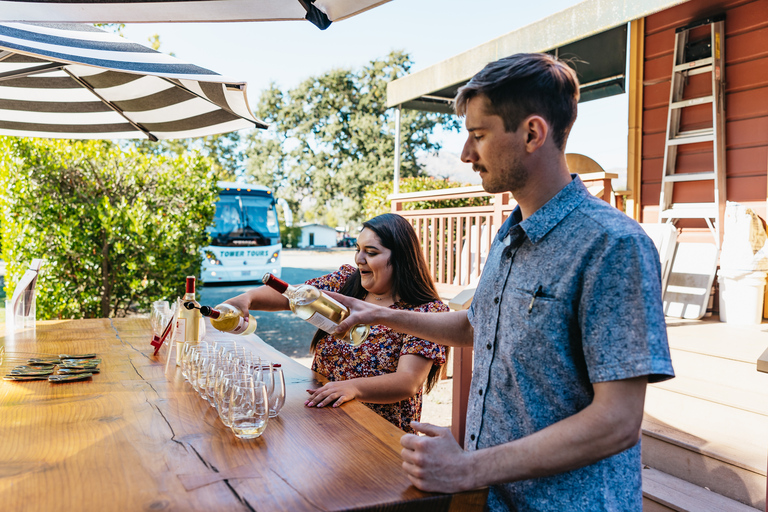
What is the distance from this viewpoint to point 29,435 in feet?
4.83

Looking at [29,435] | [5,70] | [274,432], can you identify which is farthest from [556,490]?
[5,70]

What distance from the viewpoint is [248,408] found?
57.3 inches

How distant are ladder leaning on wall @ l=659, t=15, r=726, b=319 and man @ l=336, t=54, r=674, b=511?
4094 mm

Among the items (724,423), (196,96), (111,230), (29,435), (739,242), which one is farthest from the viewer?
(111,230)

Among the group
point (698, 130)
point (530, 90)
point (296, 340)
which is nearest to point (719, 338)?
point (698, 130)

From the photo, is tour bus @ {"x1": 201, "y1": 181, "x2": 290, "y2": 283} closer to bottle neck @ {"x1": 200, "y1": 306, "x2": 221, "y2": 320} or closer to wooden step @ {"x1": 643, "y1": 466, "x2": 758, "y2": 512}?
bottle neck @ {"x1": 200, "y1": 306, "x2": 221, "y2": 320}

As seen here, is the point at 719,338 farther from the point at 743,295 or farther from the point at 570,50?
the point at 570,50

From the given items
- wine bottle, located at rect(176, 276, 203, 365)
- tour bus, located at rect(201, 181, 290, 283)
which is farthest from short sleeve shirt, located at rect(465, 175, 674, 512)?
tour bus, located at rect(201, 181, 290, 283)

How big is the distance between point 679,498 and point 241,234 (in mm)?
11548

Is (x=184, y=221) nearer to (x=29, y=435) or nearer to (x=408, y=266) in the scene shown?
(x=408, y=266)

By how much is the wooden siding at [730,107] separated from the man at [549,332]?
4469 millimetres

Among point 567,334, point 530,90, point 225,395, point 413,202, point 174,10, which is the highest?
point 174,10

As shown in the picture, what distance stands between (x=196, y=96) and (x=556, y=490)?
3480 mm

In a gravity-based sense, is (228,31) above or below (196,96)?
above
